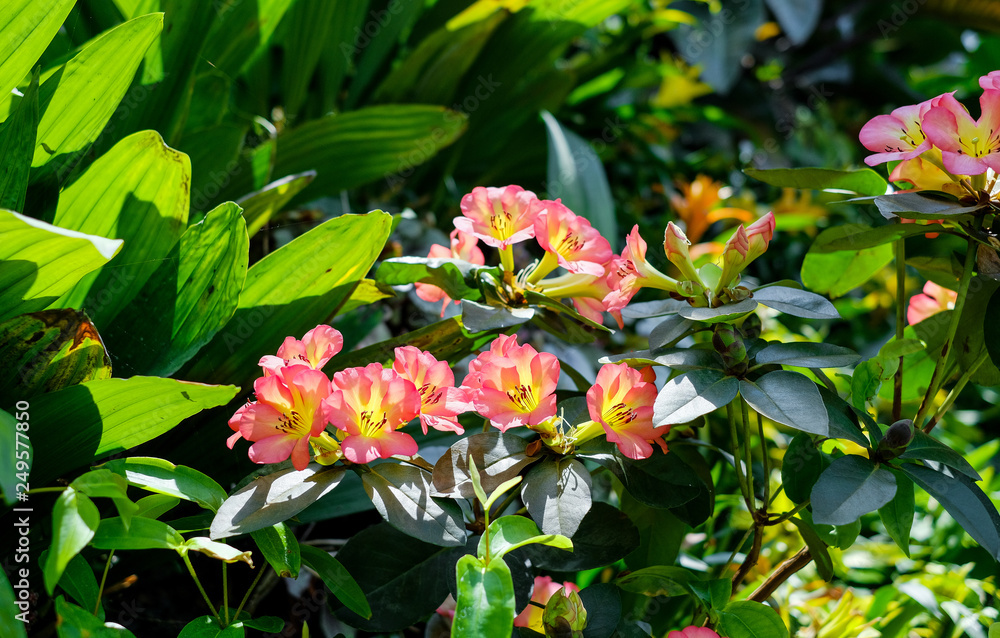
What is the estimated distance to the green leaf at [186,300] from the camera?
2.03 ft

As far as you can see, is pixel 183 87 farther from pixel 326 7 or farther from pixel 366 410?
pixel 366 410

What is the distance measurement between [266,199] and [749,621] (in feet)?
2.01

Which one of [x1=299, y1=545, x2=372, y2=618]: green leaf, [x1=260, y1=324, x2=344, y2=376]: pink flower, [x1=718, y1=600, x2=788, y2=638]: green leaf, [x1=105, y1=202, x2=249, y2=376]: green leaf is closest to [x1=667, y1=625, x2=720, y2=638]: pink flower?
[x1=718, y1=600, x2=788, y2=638]: green leaf

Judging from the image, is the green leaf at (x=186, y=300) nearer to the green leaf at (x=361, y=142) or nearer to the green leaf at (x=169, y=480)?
the green leaf at (x=169, y=480)

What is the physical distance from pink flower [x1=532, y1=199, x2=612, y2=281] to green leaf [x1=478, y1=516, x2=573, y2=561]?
24cm

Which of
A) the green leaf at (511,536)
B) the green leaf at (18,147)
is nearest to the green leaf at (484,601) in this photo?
the green leaf at (511,536)

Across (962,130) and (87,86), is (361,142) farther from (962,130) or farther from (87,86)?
(962,130)

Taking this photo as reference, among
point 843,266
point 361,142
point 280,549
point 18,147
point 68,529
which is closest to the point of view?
point 68,529

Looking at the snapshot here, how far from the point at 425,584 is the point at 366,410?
17 cm

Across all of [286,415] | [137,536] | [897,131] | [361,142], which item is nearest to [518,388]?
[286,415]

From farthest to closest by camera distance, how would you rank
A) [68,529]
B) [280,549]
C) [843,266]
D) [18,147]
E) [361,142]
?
[361,142]
[843,266]
[18,147]
[280,549]
[68,529]

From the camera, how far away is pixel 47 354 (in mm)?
528

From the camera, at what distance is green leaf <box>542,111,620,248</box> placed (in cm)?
106

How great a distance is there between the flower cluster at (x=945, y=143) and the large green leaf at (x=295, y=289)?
0.42 meters
